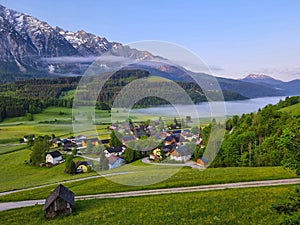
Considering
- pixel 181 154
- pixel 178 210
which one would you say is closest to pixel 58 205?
pixel 178 210

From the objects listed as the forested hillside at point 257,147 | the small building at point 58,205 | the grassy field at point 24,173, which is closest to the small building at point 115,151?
the grassy field at point 24,173

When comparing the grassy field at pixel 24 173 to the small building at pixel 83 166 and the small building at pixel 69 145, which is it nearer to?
the small building at pixel 83 166

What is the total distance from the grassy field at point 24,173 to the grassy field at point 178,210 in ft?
94.3

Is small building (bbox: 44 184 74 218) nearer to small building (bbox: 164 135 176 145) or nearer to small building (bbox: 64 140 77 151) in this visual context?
small building (bbox: 164 135 176 145)

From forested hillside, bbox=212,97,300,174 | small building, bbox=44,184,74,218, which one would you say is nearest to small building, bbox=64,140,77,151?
forested hillside, bbox=212,97,300,174

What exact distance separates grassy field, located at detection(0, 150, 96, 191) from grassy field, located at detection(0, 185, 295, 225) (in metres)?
28.8

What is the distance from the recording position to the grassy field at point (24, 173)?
5174 cm

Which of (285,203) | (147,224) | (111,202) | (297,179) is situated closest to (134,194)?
(111,202)

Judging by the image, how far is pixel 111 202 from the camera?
Result: 2416cm

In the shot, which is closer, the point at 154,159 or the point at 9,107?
the point at 154,159

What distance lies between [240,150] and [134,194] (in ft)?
109

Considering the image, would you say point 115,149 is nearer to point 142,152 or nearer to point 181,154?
point 142,152

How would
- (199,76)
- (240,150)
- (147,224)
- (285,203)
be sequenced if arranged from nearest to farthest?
(285,203), (147,224), (199,76), (240,150)

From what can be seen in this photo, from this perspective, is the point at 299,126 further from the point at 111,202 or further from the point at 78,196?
the point at 78,196
